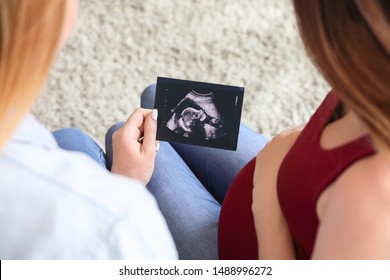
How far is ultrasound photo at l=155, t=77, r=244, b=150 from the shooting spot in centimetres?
107

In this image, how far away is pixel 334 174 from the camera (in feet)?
2.24

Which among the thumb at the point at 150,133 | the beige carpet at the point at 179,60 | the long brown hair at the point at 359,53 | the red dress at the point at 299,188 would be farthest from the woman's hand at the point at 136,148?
the beige carpet at the point at 179,60

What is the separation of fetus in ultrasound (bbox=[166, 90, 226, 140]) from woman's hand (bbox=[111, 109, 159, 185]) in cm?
4

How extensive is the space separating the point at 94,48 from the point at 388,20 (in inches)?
50.1

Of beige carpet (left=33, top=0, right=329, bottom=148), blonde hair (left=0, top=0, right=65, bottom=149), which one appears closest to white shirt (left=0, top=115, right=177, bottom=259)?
blonde hair (left=0, top=0, right=65, bottom=149)

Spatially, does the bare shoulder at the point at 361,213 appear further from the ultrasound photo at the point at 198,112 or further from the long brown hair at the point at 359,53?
the ultrasound photo at the point at 198,112

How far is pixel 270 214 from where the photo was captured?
2.82 feet

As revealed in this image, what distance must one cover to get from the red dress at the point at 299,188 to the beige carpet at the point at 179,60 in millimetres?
746

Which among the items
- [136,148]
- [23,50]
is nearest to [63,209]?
[23,50]

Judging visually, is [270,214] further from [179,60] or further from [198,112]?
[179,60]

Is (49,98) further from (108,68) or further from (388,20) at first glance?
(388,20)

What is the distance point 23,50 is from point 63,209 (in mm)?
167

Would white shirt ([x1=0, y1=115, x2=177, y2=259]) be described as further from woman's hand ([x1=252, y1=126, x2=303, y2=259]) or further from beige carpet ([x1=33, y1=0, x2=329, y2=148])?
beige carpet ([x1=33, y1=0, x2=329, y2=148])

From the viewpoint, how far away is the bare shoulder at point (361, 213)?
617 millimetres
